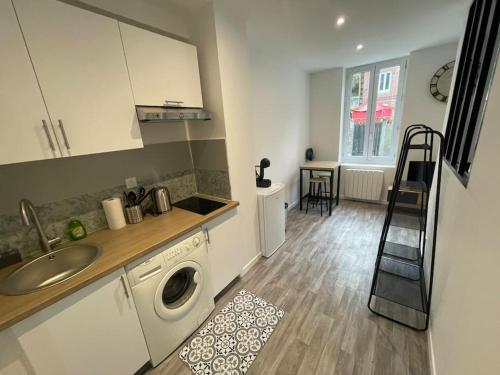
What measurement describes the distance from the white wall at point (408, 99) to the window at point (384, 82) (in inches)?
15.8

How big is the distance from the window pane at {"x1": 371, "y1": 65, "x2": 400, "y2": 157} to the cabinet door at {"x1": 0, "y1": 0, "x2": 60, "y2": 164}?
14.6ft

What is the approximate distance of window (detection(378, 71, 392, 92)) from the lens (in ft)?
11.5

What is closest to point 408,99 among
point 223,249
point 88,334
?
point 223,249

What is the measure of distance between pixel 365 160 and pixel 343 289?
115 inches

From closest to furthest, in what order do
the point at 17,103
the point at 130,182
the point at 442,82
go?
the point at 17,103 < the point at 130,182 < the point at 442,82

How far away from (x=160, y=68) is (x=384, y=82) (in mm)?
3824

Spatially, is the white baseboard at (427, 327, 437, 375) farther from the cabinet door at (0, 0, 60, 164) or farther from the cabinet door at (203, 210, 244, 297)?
the cabinet door at (0, 0, 60, 164)

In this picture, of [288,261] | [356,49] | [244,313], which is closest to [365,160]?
[356,49]

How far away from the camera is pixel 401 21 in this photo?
208cm

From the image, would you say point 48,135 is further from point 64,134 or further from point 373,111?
point 373,111

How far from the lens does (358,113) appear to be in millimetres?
3883

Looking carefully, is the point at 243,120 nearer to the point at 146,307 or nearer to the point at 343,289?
the point at 146,307

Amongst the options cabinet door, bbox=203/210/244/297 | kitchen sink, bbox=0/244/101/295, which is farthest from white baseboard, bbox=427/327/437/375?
kitchen sink, bbox=0/244/101/295

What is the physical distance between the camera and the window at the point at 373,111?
3490 mm
